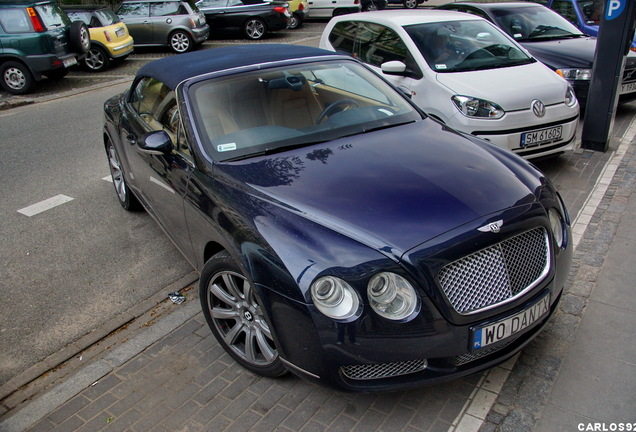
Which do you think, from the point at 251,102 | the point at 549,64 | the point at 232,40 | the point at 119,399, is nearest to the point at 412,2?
the point at 232,40

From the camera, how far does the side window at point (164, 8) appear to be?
1614cm

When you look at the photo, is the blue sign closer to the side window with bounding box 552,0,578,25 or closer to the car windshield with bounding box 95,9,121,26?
the side window with bounding box 552,0,578,25

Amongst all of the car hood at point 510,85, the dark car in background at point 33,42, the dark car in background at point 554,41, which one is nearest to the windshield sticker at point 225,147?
the car hood at point 510,85

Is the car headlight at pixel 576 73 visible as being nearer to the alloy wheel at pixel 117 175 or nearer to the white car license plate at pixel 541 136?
the white car license plate at pixel 541 136

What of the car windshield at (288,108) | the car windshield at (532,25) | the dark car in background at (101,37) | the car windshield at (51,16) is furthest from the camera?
the dark car in background at (101,37)

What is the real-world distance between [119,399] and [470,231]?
7.03 feet

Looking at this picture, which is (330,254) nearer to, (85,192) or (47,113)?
(85,192)

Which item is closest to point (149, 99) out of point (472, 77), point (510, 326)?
point (510, 326)

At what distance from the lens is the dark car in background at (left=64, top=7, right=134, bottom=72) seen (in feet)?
45.7

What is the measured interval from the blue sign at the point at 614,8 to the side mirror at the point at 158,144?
17.0 ft

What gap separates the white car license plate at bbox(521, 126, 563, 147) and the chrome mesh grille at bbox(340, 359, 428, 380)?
3.77 meters

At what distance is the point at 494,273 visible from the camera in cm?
282

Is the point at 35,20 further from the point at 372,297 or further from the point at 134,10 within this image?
the point at 372,297

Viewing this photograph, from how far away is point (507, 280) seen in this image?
9.37ft
